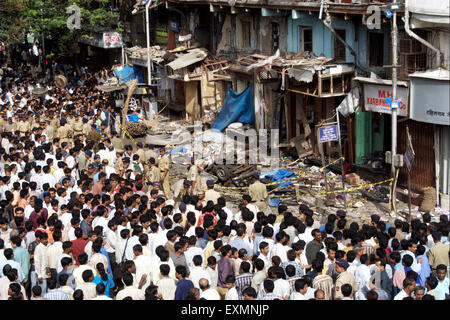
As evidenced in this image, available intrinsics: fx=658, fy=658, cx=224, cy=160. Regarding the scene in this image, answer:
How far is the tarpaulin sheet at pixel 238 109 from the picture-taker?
25.0 metres

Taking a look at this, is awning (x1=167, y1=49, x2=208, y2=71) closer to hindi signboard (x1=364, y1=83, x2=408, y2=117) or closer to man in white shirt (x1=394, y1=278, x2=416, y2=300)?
hindi signboard (x1=364, y1=83, x2=408, y2=117)

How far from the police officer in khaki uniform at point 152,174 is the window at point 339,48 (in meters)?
7.40

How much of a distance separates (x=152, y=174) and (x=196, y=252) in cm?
681

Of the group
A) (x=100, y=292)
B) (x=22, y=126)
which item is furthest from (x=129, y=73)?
(x=100, y=292)

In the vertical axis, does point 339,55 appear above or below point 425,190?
above

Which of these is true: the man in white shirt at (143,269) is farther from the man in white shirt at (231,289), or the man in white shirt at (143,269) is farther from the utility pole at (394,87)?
the utility pole at (394,87)

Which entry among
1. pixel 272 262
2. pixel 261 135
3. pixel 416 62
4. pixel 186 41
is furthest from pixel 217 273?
pixel 186 41

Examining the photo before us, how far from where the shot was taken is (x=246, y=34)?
2617 cm

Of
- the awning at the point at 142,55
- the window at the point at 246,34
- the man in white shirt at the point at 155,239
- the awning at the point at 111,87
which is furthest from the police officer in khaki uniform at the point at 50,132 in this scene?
the man in white shirt at the point at 155,239

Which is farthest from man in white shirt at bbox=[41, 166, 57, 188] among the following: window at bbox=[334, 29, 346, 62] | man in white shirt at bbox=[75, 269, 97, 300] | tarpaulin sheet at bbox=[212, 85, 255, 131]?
tarpaulin sheet at bbox=[212, 85, 255, 131]

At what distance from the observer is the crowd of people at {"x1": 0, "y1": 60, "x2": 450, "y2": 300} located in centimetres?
951

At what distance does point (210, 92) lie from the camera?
28328 mm

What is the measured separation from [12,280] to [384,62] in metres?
13.2

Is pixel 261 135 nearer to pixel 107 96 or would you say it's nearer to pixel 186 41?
pixel 186 41
